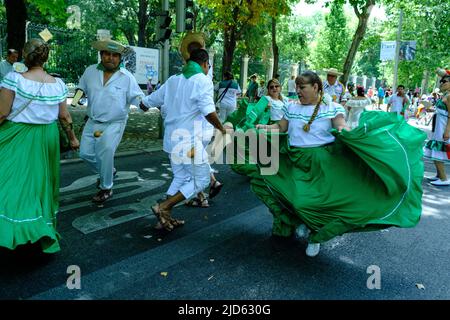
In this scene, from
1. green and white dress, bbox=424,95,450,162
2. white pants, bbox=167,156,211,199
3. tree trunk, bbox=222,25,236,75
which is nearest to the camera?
white pants, bbox=167,156,211,199

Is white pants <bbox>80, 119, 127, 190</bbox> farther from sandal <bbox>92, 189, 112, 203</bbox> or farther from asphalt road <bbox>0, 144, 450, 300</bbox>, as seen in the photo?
asphalt road <bbox>0, 144, 450, 300</bbox>

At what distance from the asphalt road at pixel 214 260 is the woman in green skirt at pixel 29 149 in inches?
14.5

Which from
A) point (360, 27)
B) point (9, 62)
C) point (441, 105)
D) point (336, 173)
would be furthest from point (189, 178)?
point (360, 27)

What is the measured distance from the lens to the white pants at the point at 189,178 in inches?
173

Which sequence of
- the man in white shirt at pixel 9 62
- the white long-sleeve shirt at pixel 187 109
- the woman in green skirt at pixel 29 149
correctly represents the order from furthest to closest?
the man in white shirt at pixel 9 62 < the white long-sleeve shirt at pixel 187 109 < the woman in green skirt at pixel 29 149

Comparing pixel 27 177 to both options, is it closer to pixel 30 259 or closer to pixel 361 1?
pixel 30 259

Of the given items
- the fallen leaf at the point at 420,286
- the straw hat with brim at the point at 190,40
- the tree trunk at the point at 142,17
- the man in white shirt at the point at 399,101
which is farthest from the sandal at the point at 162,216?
the tree trunk at the point at 142,17

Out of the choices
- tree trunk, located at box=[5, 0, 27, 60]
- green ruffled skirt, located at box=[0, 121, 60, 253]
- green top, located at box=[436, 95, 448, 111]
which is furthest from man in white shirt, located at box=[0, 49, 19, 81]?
green top, located at box=[436, 95, 448, 111]

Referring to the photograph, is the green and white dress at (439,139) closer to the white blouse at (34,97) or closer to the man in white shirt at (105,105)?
the man in white shirt at (105,105)

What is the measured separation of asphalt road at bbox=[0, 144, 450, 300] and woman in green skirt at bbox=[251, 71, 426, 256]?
375 millimetres

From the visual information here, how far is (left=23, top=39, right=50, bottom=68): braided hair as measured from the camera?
3.59m

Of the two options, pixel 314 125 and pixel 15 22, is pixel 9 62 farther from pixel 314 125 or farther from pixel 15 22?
pixel 314 125
